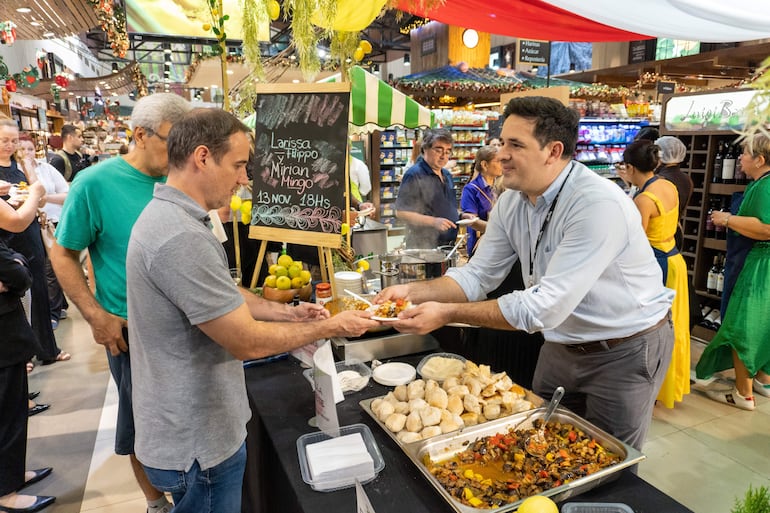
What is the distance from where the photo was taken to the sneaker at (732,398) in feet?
13.4

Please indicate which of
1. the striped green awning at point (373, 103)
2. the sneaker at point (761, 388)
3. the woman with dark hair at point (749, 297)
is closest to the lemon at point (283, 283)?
the striped green awning at point (373, 103)

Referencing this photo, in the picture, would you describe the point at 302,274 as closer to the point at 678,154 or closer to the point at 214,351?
the point at 214,351

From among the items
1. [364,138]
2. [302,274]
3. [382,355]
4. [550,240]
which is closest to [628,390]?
[550,240]

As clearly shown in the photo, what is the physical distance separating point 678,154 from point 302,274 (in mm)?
3604

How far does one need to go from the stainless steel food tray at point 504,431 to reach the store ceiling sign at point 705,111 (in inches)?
179

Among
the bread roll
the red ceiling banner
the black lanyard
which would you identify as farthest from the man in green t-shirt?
the red ceiling banner

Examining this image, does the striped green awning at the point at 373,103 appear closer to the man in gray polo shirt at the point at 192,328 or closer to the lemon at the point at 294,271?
the lemon at the point at 294,271

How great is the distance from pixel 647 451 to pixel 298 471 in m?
2.90

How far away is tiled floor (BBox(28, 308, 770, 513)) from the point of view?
3.04 metres

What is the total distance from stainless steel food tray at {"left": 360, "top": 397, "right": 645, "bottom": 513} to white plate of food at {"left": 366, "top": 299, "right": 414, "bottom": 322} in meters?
0.34

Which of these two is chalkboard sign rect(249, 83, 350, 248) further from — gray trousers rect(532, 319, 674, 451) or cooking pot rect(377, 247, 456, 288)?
gray trousers rect(532, 319, 674, 451)

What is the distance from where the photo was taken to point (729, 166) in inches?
205

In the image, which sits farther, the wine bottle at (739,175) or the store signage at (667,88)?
the store signage at (667,88)

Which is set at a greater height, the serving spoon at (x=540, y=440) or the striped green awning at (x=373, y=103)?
the striped green awning at (x=373, y=103)
